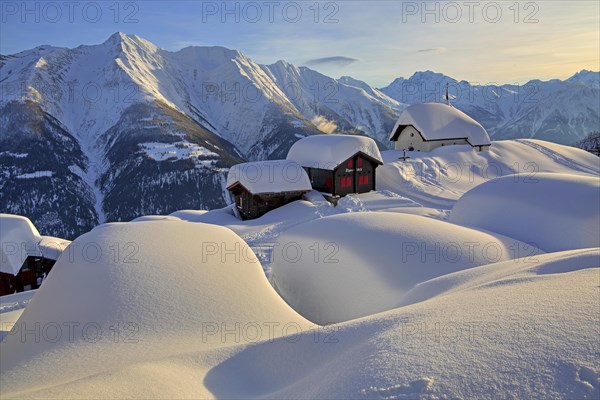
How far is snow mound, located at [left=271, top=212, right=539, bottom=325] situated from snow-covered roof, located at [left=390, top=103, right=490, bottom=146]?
79.4ft

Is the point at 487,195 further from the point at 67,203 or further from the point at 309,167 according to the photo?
the point at 67,203

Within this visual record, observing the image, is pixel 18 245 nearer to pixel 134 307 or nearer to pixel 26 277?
pixel 26 277

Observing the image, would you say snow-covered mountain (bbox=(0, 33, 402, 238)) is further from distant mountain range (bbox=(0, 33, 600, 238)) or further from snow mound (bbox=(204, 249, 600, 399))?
snow mound (bbox=(204, 249, 600, 399))

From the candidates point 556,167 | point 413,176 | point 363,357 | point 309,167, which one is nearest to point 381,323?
point 363,357

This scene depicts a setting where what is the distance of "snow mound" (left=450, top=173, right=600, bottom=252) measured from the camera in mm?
13227

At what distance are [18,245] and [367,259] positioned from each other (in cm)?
1679

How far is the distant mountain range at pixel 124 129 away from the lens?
279ft

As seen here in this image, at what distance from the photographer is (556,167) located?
33719mm

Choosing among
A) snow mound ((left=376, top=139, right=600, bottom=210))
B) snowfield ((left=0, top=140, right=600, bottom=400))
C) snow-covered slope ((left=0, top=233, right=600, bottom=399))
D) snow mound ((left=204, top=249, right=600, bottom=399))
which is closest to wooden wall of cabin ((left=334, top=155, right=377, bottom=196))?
snow mound ((left=376, top=139, right=600, bottom=210))

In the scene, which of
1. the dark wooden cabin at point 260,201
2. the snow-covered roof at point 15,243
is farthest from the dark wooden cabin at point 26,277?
the dark wooden cabin at point 260,201

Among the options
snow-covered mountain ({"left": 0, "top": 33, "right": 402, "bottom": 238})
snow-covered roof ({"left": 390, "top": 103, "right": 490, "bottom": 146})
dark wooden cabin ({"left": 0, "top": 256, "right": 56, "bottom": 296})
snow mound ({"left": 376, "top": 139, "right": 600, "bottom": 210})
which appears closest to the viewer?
dark wooden cabin ({"left": 0, "top": 256, "right": 56, "bottom": 296})

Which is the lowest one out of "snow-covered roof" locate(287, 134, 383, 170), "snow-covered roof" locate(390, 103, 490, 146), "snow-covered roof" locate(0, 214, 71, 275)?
"snow-covered roof" locate(0, 214, 71, 275)

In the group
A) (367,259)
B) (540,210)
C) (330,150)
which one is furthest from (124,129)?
(367,259)

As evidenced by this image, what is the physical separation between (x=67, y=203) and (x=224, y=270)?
299ft
